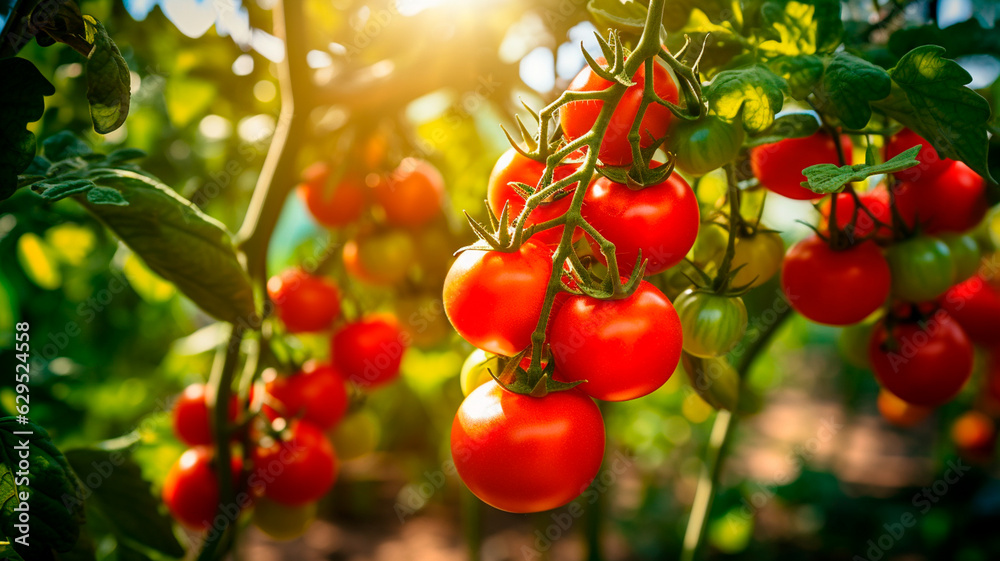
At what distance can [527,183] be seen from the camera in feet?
1.63

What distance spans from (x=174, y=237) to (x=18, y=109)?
0.51 feet

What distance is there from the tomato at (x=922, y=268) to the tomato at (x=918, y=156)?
0.07m

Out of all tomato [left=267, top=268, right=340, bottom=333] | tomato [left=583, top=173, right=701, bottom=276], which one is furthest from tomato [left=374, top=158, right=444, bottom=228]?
tomato [left=583, top=173, right=701, bottom=276]

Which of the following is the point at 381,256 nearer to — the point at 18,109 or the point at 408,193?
the point at 408,193

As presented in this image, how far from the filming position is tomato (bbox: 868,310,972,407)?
0.73 metres

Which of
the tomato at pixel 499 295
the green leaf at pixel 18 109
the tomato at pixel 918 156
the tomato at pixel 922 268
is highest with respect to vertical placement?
the green leaf at pixel 18 109

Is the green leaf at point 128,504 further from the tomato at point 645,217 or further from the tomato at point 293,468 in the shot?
the tomato at point 645,217

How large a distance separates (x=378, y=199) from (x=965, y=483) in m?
2.05

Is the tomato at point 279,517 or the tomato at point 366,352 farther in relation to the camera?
the tomato at point 366,352

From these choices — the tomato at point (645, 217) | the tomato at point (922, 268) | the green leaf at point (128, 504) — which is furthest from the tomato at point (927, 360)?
the green leaf at point (128, 504)

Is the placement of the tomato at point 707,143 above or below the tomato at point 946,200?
above

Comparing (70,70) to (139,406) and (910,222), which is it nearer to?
(139,406)

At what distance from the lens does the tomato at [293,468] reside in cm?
90

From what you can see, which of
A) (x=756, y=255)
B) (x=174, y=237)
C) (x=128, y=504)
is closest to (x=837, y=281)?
(x=756, y=255)
